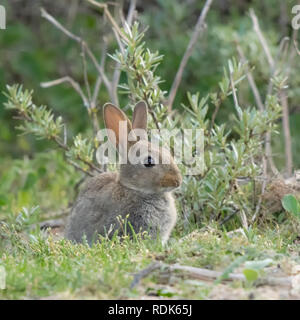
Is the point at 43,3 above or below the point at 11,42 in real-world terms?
above

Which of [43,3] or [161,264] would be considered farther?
[43,3]

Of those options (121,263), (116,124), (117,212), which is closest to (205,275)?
(121,263)

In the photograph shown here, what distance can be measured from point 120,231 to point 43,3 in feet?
22.6

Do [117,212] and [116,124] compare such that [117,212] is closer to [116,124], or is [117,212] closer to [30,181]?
[116,124]

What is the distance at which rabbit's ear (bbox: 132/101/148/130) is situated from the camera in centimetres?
563

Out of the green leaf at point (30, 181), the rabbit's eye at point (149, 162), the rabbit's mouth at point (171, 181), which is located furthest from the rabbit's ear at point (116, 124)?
the green leaf at point (30, 181)

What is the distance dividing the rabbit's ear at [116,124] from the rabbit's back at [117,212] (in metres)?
0.34

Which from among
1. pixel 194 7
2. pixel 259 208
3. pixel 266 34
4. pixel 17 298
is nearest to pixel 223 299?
pixel 17 298

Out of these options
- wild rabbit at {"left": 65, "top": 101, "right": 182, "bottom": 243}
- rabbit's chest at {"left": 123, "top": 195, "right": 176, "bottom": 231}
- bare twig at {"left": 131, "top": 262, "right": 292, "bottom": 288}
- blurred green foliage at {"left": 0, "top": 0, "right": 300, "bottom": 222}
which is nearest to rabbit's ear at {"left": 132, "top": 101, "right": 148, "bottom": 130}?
wild rabbit at {"left": 65, "top": 101, "right": 182, "bottom": 243}

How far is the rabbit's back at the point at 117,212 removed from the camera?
17.9 feet
